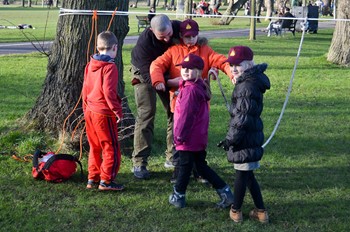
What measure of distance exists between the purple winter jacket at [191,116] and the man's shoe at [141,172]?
3.45 feet

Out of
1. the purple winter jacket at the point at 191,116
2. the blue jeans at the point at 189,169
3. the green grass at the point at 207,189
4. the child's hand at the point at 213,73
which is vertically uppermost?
the child's hand at the point at 213,73

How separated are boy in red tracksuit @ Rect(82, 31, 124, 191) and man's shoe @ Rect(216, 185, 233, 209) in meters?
1.04

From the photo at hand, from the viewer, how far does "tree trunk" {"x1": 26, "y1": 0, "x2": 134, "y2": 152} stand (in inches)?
294

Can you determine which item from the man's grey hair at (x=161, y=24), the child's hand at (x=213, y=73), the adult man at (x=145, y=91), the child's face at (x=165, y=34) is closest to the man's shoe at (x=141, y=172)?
the adult man at (x=145, y=91)

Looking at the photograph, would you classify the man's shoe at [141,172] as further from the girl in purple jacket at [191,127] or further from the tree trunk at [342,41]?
the tree trunk at [342,41]

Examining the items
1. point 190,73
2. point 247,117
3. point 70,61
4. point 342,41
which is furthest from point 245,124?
point 342,41

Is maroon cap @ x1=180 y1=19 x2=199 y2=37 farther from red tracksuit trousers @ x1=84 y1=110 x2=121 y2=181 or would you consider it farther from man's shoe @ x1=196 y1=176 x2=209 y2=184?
man's shoe @ x1=196 y1=176 x2=209 y2=184

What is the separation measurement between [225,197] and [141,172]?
1.21 metres

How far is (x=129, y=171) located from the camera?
697 cm

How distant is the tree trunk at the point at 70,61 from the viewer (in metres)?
7.46

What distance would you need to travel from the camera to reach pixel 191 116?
18.4 feet

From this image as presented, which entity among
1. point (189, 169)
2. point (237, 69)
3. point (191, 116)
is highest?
point (237, 69)

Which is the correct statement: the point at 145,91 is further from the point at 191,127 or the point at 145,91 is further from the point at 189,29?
the point at 191,127

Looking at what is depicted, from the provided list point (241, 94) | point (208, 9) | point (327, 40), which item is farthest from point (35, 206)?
point (208, 9)
